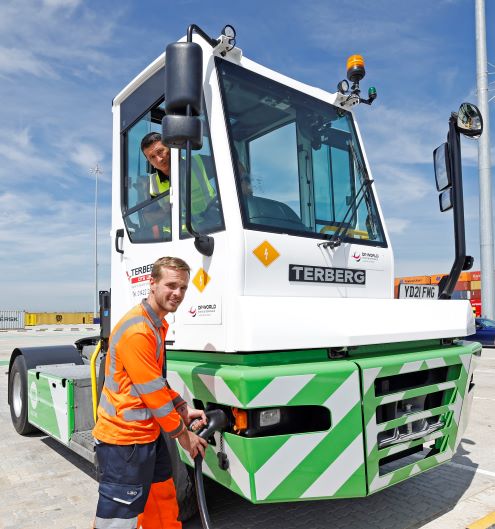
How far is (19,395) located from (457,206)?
5.00 meters

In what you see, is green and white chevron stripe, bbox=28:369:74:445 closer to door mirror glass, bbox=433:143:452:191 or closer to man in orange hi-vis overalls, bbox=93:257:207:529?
man in orange hi-vis overalls, bbox=93:257:207:529

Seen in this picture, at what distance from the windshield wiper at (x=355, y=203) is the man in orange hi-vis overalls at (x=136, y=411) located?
3.67 ft

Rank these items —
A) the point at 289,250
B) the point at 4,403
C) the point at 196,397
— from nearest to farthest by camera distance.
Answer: the point at 196,397, the point at 289,250, the point at 4,403

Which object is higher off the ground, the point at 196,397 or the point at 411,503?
the point at 196,397

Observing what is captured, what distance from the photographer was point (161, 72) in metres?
3.49

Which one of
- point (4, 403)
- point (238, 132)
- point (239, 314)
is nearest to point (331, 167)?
point (238, 132)

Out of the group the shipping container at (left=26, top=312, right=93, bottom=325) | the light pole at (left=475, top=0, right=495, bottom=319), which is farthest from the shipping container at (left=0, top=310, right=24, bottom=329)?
the light pole at (left=475, top=0, right=495, bottom=319)

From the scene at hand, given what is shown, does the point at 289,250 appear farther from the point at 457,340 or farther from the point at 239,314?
the point at 457,340

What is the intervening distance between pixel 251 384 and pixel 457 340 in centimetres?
195

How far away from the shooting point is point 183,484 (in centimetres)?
308

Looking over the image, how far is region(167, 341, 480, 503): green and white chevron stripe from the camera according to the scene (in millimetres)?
2475

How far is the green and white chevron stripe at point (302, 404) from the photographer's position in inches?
→ 97.4

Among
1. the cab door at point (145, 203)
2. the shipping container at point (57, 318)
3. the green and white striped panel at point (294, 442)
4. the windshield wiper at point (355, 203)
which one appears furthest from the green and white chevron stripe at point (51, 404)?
the shipping container at point (57, 318)

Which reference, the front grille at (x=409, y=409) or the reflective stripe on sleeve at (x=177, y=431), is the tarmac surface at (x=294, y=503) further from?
the reflective stripe on sleeve at (x=177, y=431)
